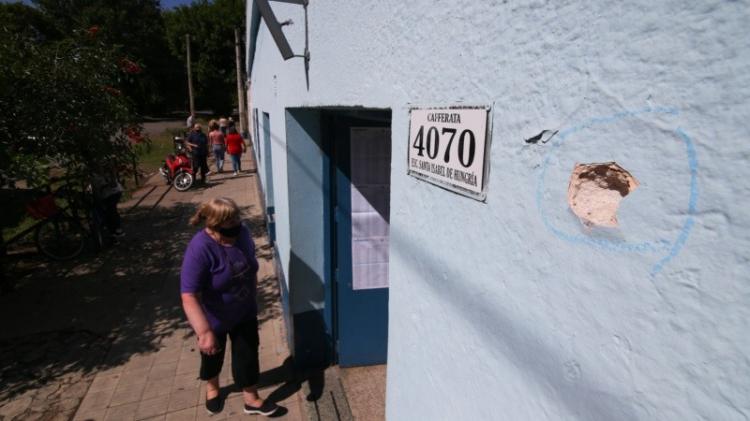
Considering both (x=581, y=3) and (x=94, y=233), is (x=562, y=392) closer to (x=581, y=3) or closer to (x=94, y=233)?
(x=581, y=3)

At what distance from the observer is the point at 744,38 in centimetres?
47

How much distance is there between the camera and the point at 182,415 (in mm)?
3316

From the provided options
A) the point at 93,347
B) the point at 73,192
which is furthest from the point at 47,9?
the point at 93,347

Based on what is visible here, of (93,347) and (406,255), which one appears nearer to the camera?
(406,255)

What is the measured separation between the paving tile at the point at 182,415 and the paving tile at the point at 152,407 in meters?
0.09

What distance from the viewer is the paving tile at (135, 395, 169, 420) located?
3334 mm

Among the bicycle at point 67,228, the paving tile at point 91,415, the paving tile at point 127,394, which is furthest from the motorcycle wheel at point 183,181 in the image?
the paving tile at point 91,415

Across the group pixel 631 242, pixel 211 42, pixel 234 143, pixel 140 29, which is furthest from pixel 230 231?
pixel 140 29

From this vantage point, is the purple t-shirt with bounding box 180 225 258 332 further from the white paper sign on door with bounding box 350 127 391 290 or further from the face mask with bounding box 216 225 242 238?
the white paper sign on door with bounding box 350 127 391 290

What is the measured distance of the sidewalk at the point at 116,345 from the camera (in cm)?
345

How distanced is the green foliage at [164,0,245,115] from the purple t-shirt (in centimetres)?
3696

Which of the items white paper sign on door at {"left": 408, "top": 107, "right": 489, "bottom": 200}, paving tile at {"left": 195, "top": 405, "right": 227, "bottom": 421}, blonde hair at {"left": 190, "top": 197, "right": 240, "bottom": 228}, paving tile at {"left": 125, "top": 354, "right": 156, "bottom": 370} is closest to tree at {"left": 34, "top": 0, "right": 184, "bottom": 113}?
paving tile at {"left": 125, "top": 354, "right": 156, "bottom": 370}

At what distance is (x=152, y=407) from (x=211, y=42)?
38565 mm

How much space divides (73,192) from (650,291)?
7.80 m
